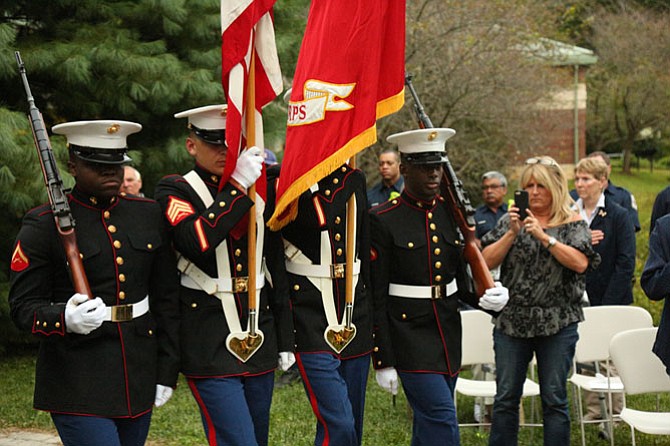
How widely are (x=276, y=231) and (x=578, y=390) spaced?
12.5 feet

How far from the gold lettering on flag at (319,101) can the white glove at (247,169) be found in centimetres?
76

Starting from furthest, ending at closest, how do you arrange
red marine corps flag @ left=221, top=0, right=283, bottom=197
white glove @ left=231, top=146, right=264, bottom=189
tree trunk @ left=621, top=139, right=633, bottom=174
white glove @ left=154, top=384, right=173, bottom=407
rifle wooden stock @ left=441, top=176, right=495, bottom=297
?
1. tree trunk @ left=621, top=139, right=633, bottom=174
2. rifle wooden stock @ left=441, top=176, right=495, bottom=297
3. red marine corps flag @ left=221, top=0, right=283, bottom=197
4. white glove @ left=231, top=146, right=264, bottom=189
5. white glove @ left=154, top=384, right=173, bottom=407

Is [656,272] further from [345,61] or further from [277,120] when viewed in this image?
[277,120]

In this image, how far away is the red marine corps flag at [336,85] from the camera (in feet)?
19.5

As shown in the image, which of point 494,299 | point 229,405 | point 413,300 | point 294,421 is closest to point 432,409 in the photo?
point 413,300

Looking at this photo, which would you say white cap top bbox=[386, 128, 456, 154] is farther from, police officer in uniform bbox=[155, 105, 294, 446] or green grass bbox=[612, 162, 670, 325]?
green grass bbox=[612, 162, 670, 325]

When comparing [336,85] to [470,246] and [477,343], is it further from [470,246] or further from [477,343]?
[477,343]

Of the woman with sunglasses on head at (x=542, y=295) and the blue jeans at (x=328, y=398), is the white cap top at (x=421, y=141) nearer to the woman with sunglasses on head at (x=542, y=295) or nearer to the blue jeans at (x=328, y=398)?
the woman with sunglasses on head at (x=542, y=295)

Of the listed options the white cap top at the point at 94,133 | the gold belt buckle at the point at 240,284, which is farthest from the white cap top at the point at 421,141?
the white cap top at the point at 94,133

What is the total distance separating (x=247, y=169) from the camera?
5.26 meters

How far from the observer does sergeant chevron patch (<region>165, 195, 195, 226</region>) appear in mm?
5152

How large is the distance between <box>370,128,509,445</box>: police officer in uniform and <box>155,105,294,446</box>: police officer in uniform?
0.91 m

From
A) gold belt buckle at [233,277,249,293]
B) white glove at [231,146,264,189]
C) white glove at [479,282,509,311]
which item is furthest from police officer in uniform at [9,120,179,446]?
white glove at [479,282,509,311]

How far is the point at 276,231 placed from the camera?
568 cm
